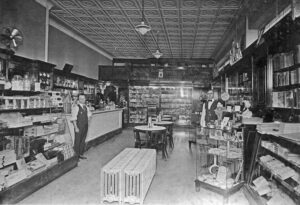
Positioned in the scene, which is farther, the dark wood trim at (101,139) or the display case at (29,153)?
the dark wood trim at (101,139)

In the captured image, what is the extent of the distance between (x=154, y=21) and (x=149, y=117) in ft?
9.94

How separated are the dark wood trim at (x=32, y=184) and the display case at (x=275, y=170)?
10.3 ft

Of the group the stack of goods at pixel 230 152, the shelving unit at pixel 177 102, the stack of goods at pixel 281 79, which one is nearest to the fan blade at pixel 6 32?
the stack of goods at pixel 230 152

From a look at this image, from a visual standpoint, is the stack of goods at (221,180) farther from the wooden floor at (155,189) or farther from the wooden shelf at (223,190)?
the wooden floor at (155,189)

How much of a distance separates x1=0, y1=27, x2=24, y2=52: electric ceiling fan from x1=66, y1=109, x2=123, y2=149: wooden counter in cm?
193

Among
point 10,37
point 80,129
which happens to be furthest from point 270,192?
point 10,37

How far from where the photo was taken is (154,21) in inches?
279

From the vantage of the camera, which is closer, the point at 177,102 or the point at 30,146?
the point at 30,146

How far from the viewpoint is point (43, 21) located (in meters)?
6.08

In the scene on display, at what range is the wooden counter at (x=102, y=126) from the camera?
6757 millimetres

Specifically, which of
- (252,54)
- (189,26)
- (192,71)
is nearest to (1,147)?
(252,54)

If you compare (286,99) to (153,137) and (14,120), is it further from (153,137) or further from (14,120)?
(14,120)

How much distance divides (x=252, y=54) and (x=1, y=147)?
4960 mm

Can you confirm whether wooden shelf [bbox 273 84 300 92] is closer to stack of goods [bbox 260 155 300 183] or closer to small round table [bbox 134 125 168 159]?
stack of goods [bbox 260 155 300 183]
